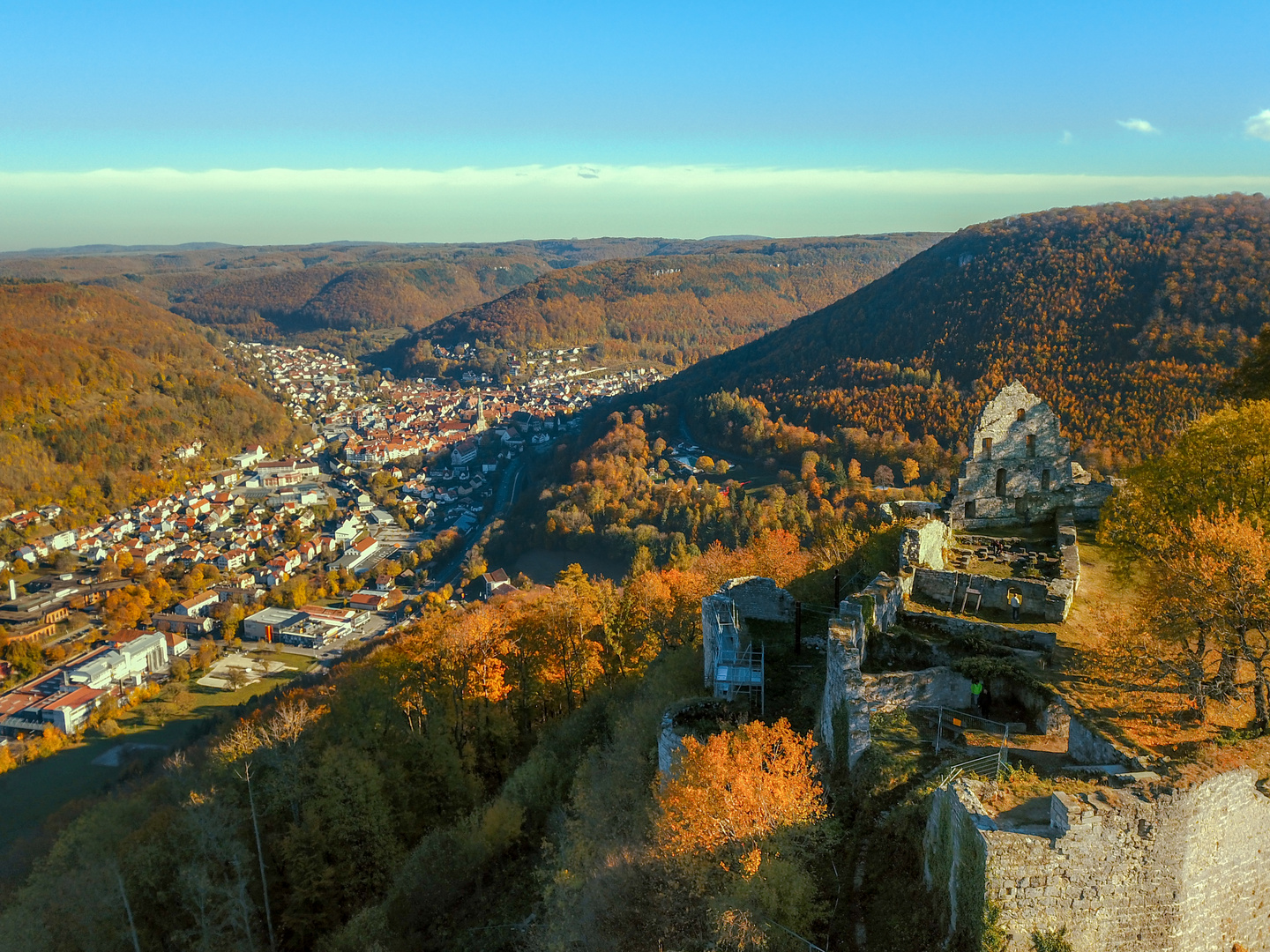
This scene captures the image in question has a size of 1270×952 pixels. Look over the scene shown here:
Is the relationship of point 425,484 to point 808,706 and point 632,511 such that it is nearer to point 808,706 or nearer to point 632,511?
point 632,511

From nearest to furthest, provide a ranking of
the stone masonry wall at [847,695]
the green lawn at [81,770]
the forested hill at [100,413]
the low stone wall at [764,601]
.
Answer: the stone masonry wall at [847,695]
the low stone wall at [764,601]
the green lawn at [81,770]
the forested hill at [100,413]

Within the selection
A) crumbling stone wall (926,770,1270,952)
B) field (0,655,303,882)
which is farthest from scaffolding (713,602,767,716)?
field (0,655,303,882)

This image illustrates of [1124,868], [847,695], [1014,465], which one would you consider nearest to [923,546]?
[1014,465]

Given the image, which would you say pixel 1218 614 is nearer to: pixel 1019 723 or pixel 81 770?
pixel 1019 723

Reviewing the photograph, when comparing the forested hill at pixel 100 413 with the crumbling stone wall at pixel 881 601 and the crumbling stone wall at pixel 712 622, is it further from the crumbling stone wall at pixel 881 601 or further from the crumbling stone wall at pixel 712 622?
the crumbling stone wall at pixel 881 601

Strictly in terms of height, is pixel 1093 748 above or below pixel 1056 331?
below

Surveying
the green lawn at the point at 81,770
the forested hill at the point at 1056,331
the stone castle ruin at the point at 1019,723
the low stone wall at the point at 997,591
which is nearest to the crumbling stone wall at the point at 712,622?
the stone castle ruin at the point at 1019,723
